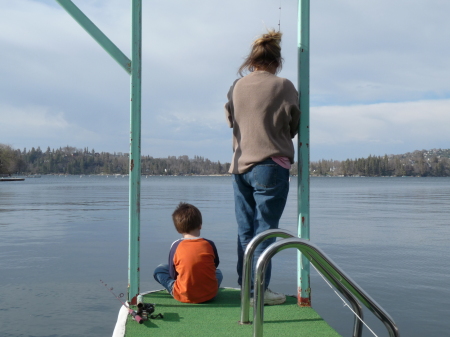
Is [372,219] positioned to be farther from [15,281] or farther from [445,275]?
[15,281]

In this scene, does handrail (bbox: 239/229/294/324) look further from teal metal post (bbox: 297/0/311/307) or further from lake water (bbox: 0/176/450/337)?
lake water (bbox: 0/176/450/337)

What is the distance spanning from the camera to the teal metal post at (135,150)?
3660 mm

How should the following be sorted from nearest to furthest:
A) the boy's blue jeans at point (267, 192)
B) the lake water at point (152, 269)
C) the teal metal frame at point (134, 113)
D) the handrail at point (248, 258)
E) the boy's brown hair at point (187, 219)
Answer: the handrail at point (248, 258) < the boy's blue jeans at point (267, 192) < the teal metal frame at point (134, 113) < the boy's brown hair at point (187, 219) < the lake water at point (152, 269)

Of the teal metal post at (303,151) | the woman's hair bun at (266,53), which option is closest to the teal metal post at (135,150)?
the woman's hair bun at (266,53)

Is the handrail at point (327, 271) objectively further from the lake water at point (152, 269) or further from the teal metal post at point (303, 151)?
the lake water at point (152, 269)

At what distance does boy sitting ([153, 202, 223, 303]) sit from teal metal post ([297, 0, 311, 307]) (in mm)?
675

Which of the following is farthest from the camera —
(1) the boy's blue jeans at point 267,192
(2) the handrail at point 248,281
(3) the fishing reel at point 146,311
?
(1) the boy's blue jeans at point 267,192

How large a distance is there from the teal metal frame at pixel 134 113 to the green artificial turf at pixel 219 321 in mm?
355

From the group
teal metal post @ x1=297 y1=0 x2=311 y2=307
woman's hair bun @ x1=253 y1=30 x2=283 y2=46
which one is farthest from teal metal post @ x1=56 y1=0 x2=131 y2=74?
teal metal post @ x1=297 y1=0 x2=311 y2=307

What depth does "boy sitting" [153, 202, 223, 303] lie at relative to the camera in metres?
3.68

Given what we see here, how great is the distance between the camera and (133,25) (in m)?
3.68

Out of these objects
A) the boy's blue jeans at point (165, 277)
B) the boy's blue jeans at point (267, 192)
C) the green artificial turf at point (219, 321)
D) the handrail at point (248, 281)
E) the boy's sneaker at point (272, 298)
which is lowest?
the green artificial turf at point (219, 321)

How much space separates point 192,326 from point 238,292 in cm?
106

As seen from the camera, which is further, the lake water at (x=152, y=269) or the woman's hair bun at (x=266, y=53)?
the lake water at (x=152, y=269)
